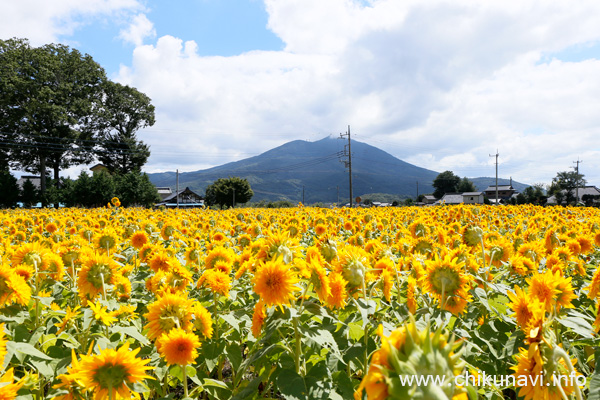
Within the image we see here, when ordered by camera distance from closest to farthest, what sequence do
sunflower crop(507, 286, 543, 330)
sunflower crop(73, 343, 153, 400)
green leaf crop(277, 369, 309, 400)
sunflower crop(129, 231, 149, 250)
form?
sunflower crop(73, 343, 153, 400), green leaf crop(277, 369, 309, 400), sunflower crop(507, 286, 543, 330), sunflower crop(129, 231, 149, 250)

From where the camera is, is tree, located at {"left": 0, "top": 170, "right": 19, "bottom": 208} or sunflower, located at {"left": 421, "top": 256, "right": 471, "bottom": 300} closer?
sunflower, located at {"left": 421, "top": 256, "right": 471, "bottom": 300}

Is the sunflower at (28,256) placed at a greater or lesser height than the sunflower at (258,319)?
greater

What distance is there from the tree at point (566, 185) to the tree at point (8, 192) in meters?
72.8

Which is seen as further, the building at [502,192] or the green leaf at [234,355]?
the building at [502,192]

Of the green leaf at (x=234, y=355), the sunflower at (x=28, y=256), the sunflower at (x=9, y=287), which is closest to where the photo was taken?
the sunflower at (x=9, y=287)

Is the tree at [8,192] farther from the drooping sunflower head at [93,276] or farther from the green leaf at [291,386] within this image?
the green leaf at [291,386]

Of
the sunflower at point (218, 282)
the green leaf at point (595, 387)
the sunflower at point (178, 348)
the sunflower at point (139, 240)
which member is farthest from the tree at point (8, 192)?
the green leaf at point (595, 387)

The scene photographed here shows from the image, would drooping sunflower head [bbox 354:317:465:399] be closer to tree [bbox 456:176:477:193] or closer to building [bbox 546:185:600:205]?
building [bbox 546:185:600:205]

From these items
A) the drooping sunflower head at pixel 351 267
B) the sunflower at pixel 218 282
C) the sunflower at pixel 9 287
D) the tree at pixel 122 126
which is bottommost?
the sunflower at pixel 218 282

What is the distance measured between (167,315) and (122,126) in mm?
56407

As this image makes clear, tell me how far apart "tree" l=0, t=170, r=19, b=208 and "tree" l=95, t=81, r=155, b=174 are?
13487 mm

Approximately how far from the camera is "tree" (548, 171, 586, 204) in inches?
2403

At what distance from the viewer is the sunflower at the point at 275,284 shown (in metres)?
1.51

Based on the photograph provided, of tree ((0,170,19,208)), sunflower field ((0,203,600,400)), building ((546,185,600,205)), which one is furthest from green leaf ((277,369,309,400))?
building ((546,185,600,205))
